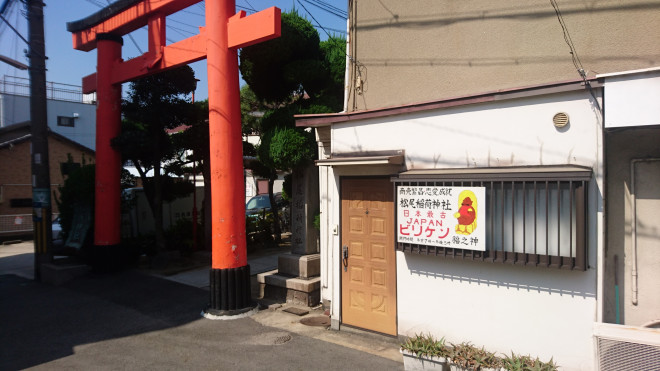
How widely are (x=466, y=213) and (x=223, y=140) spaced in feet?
14.9

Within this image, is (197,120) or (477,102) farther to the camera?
(197,120)

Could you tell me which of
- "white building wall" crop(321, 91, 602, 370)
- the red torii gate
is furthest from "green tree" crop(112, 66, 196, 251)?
"white building wall" crop(321, 91, 602, 370)

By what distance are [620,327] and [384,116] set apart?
12.6 ft

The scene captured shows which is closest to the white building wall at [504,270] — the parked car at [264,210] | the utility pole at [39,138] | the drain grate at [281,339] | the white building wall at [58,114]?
the drain grate at [281,339]

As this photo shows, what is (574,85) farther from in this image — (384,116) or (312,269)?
(312,269)

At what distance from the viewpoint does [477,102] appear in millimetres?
5191

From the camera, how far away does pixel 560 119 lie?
4.64 m

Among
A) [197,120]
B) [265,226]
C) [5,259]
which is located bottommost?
[5,259]

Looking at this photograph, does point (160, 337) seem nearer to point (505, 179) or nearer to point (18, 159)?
point (505, 179)

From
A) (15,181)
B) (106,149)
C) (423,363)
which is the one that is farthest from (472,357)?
(15,181)

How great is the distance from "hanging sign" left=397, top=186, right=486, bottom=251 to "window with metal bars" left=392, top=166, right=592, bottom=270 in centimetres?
9

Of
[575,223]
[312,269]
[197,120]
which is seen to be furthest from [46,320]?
[575,223]

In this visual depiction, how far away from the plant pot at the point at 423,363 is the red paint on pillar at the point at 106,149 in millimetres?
9200

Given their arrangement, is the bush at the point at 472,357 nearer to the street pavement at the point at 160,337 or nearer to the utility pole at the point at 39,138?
the street pavement at the point at 160,337
